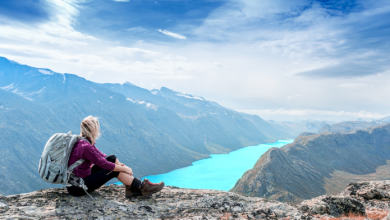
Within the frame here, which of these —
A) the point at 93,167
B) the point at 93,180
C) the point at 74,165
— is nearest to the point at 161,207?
the point at 93,180

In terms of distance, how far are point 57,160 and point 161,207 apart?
457 centimetres

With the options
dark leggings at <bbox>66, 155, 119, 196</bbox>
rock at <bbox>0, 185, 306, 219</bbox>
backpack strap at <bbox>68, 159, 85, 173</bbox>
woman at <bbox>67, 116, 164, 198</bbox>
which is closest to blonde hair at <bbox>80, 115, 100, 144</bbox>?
woman at <bbox>67, 116, 164, 198</bbox>

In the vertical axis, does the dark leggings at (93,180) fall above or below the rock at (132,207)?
above

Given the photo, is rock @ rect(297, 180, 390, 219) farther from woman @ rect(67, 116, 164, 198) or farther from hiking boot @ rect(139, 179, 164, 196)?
woman @ rect(67, 116, 164, 198)

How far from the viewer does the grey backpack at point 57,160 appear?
295 inches

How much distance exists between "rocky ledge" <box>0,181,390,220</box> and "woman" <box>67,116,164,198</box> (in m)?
0.46

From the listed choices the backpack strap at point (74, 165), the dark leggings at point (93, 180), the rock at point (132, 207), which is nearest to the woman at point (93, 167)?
the dark leggings at point (93, 180)

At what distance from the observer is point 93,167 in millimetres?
8969

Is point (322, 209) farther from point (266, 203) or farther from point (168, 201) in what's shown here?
point (168, 201)

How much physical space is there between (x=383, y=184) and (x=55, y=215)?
22.9 m

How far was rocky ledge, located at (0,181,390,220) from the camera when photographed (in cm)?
762

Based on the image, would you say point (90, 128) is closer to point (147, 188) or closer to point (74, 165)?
point (74, 165)

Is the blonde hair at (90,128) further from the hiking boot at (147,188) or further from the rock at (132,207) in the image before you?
the hiking boot at (147,188)

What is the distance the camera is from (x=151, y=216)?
26.9ft
